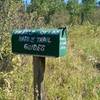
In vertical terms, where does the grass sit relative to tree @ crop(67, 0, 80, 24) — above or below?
below

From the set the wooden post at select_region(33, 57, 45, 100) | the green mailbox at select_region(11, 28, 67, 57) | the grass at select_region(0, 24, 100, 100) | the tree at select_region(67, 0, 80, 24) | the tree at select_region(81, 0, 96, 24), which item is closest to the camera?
the green mailbox at select_region(11, 28, 67, 57)

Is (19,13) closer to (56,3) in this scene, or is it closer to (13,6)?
(13,6)

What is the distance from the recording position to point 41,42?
3977 millimetres

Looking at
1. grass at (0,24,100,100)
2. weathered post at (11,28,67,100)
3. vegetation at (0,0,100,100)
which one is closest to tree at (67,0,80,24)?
vegetation at (0,0,100,100)

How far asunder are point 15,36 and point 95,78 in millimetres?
2038

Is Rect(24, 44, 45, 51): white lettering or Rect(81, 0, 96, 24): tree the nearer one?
Rect(24, 44, 45, 51): white lettering

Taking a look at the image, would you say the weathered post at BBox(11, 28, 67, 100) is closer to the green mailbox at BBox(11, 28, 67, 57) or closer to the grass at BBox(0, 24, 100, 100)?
the green mailbox at BBox(11, 28, 67, 57)

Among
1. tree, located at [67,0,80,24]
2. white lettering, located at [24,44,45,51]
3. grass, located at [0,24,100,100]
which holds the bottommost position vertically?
grass, located at [0,24,100,100]

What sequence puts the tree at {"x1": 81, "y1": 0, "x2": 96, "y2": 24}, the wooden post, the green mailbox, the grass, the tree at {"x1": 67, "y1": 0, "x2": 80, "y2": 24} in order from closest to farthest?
1. the green mailbox
2. the wooden post
3. the grass
4. the tree at {"x1": 67, "y1": 0, "x2": 80, "y2": 24}
5. the tree at {"x1": 81, "y1": 0, "x2": 96, "y2": 24}

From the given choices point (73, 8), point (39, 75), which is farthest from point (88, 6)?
point (39, 75)

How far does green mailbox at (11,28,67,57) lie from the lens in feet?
12.7

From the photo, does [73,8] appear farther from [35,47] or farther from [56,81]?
[35,47]

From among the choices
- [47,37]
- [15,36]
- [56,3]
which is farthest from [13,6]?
[56,3]

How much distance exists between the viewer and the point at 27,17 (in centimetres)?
648
